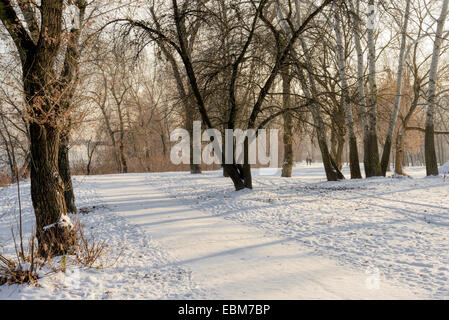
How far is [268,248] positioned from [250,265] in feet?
3.15

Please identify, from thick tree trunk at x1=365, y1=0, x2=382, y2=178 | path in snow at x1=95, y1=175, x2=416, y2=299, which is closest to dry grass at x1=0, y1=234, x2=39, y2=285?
path in snow at x1=95, y1=175, x2=416, y2=299

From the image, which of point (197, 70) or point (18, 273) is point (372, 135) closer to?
point (197, 70)

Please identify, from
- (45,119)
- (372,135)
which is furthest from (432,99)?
(45,119)

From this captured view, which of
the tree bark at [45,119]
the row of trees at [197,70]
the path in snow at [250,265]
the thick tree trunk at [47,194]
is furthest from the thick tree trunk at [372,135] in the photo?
the thick tree trunk at [47,194]

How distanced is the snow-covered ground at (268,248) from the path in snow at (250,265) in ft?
0.06

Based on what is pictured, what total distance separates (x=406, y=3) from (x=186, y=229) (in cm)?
1599

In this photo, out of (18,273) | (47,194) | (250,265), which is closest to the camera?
(18,273)

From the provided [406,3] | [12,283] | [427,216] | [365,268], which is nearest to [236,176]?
[427,216]

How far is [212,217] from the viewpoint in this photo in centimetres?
884

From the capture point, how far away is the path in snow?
412 centimetres

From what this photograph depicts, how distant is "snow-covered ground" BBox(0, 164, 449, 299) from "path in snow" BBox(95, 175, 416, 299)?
2cm

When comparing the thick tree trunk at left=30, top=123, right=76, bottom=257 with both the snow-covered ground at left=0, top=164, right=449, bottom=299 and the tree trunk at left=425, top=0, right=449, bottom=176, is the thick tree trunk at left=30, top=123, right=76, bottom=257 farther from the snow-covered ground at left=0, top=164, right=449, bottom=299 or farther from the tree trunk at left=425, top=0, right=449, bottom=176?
the tree trunk at left=425, top=0, right=449, bottom=176

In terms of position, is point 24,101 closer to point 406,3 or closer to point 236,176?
point 236,176

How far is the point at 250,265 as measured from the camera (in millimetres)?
5125
